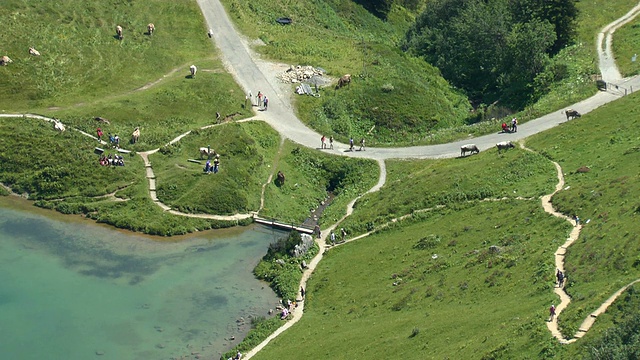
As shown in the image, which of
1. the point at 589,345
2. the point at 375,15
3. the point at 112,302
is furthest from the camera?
the point at 375,15

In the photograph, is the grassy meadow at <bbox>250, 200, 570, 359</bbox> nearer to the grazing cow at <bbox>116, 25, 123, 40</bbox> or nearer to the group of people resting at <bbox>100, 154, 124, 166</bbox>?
the group of people resting at <bbox>100, 154, 124, 166</bbox>

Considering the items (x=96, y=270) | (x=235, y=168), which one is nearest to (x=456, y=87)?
(x=235, y=168)

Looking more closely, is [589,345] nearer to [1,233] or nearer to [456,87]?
[1,233]

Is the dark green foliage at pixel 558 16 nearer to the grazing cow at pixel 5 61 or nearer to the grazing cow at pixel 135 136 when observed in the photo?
the grazing cow at pixel 135 136

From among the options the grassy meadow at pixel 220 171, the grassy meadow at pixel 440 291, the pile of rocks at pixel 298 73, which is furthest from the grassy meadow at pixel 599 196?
the pile of rocks at pixel 298 73

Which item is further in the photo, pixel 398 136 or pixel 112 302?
pixel 398 136

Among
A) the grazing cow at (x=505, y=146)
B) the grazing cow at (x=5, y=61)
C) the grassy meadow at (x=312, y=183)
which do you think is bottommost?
the grazing cow at (x=505, y=146)

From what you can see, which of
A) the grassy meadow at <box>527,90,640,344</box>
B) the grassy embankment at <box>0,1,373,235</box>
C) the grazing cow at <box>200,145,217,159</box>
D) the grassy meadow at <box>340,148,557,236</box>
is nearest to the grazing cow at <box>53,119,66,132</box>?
the grassy embankment at <box>0,1,373,235</box>
